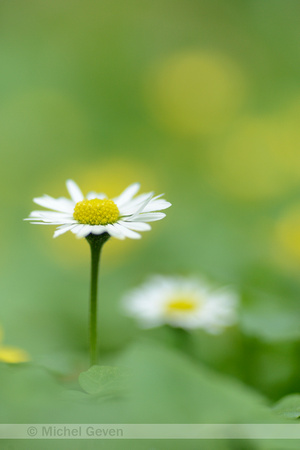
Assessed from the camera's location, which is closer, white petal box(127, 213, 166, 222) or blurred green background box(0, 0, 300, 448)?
white petal box(127, 213, 166, 222)

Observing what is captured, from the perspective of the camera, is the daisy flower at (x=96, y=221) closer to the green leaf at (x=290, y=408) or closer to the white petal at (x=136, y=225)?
the white petal at (x=136, y=225)

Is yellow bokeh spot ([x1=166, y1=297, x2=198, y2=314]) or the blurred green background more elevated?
the blurred green background

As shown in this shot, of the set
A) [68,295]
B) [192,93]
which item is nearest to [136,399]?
[68,295]

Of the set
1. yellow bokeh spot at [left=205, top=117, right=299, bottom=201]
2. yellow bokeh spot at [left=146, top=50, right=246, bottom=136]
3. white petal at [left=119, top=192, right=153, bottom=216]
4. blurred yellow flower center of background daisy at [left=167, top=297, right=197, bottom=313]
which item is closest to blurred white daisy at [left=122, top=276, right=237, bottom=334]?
blurred yellow flower center of background daisy at [left=167, top=297, right=197, bottom=313]

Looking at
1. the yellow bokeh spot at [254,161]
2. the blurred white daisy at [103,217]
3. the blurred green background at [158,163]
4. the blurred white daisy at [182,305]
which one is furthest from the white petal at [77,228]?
the yellow bokeh spot at [254,161]

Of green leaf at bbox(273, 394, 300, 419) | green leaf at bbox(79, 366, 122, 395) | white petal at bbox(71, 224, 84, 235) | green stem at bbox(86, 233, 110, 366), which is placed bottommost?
green leaf at bbox(273, 394, 300, 419)

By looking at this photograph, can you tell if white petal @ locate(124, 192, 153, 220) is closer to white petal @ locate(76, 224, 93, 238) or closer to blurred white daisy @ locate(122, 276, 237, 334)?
white petal @ locate(76, 224, 93, 238)
